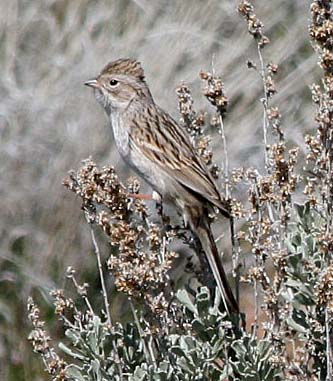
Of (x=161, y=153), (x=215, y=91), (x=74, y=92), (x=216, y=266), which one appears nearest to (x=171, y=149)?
(x=161, y=153)

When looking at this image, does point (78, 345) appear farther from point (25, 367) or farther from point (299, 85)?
point (299, 85)

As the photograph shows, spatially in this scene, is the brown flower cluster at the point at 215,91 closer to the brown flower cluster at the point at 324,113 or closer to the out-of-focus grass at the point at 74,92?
the brown flower cluster at the point at 324,113

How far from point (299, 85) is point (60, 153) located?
5.80 ft

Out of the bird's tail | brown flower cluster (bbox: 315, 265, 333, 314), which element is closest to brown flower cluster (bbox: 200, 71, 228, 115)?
the bird's tail

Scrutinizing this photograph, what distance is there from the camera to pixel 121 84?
21.9 feet

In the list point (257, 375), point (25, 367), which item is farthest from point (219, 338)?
point (25, 367)

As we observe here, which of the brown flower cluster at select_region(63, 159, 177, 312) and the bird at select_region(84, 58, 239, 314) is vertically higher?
the bird at select_region(84, 58, 239, 314)

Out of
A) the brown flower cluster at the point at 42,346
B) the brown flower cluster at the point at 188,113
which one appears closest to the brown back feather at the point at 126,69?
the brown flower cluster at the point at 188,113

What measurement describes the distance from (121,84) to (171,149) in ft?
2.03

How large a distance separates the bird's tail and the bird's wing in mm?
145

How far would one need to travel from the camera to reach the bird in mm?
5605

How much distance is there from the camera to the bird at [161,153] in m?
5.61

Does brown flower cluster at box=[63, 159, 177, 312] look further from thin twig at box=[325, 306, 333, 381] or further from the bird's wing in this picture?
the bird's wing

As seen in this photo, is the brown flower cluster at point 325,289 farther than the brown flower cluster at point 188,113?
No
